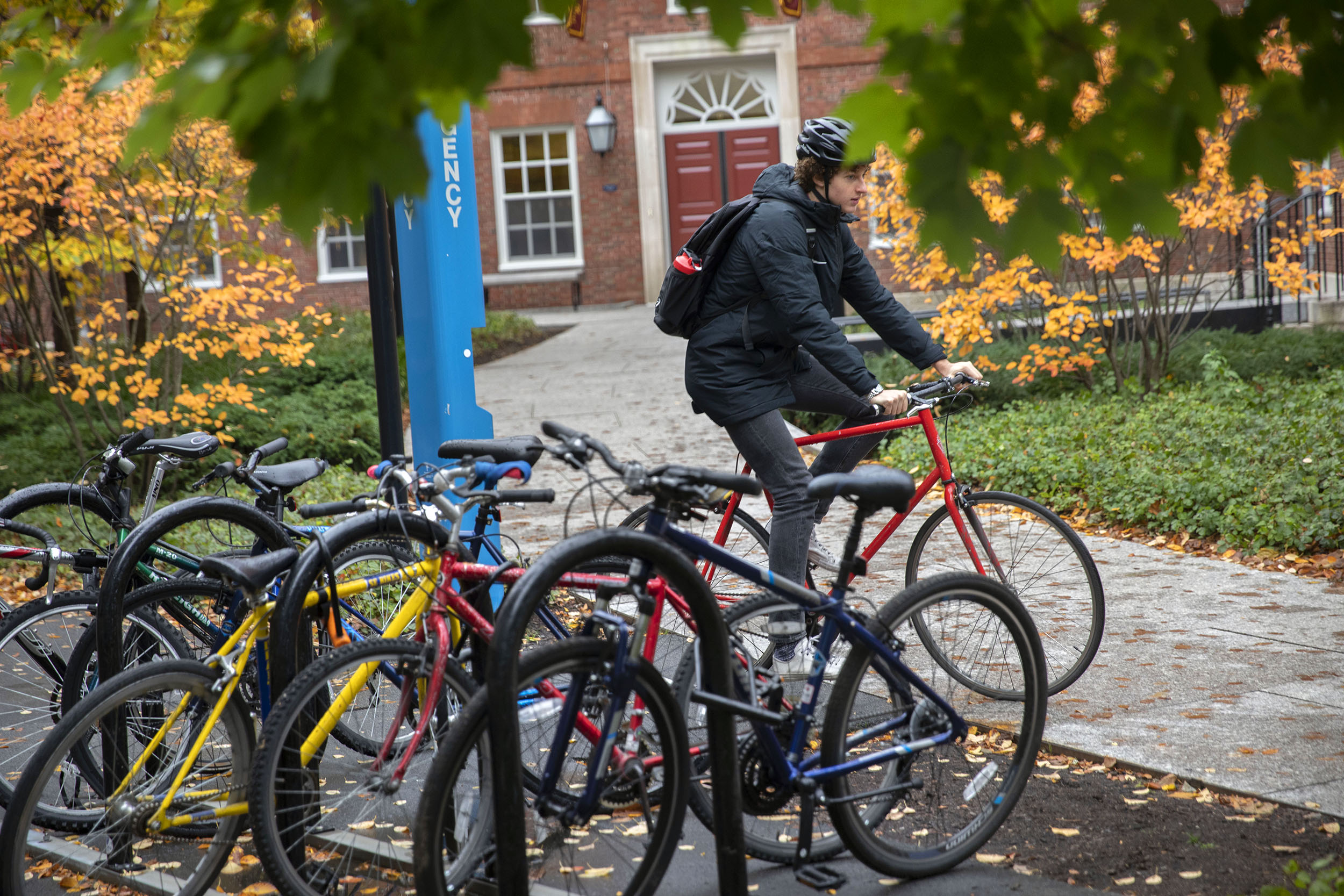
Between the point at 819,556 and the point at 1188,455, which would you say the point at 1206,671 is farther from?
the point at 1188,455

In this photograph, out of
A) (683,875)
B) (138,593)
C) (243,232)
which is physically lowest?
(683,875)

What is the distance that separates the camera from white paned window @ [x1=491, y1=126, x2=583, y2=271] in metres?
21.0

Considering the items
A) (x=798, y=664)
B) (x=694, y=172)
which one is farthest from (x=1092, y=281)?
(x=694, y=172)

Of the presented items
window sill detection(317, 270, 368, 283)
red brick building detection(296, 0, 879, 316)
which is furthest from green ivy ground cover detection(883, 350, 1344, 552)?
window sill detection(317, 270, 368, 283)

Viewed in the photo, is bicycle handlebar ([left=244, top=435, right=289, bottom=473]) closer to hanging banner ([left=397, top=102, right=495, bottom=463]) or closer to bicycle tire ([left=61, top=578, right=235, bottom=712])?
bicycle tire ([left=61, top=578, right=235, bottom=712])

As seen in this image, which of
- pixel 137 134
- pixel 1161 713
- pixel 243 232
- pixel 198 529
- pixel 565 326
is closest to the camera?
pixel 137 134

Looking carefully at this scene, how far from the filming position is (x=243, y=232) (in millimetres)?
9016

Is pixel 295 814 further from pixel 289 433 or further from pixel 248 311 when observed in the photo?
pixel 289 433

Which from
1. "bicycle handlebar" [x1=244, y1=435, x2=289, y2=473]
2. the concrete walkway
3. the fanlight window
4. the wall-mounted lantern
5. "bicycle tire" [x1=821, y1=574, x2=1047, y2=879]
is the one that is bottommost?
the concrete walkway

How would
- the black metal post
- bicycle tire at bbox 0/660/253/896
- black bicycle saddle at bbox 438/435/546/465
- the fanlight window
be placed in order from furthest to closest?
the fanlight window, the black metal post, black bicycle saddle at bbox 438/435/546/465, bicycle tire at bbox 0/660/253/896

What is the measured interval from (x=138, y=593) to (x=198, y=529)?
327 centimetres

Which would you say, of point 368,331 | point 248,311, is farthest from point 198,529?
point 368,331

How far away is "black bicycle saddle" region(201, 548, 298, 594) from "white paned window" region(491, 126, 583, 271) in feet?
60.6

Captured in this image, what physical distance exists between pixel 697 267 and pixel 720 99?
685 inches
